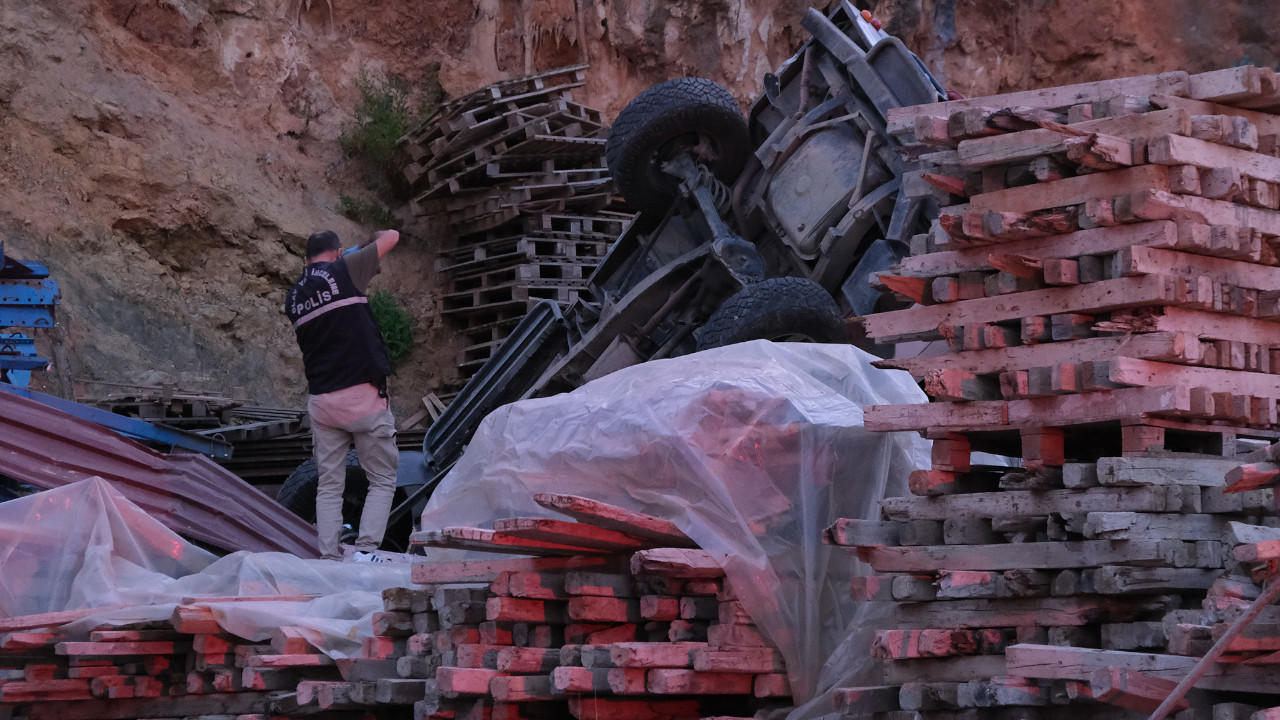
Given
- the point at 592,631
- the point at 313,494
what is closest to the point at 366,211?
the point at 313,494

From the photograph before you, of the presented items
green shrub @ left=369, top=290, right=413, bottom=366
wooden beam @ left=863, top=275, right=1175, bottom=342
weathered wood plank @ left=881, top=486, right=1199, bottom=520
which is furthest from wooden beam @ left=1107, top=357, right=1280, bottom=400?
green shrub @ left=369, top=290, right=413, bottom=366

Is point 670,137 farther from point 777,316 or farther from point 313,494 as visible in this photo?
point 313,494

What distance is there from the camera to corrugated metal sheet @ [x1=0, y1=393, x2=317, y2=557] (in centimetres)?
866

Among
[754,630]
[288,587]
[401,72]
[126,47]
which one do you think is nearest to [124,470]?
[288,587]

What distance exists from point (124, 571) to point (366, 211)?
33.0 feet

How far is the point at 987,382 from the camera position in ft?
18.2

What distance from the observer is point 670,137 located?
1082 centimetres

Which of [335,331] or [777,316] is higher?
[777,316]

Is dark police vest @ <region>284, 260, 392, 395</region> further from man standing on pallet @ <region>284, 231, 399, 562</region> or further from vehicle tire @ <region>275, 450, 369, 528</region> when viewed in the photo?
vehicle tire @ <region>275, 450, 369, 528</region>

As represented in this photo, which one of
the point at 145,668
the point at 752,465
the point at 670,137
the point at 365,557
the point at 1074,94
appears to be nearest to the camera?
the point at 1074,94

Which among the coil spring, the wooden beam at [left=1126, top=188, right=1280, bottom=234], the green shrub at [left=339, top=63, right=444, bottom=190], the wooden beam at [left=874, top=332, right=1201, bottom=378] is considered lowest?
the wooden beam at [left=874, top=332, right=1201, bottom=378]

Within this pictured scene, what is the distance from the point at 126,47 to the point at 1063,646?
14.1m

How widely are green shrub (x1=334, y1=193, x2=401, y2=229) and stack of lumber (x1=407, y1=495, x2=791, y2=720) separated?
37.8 ft

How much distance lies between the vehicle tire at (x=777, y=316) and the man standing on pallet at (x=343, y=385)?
2108mm
